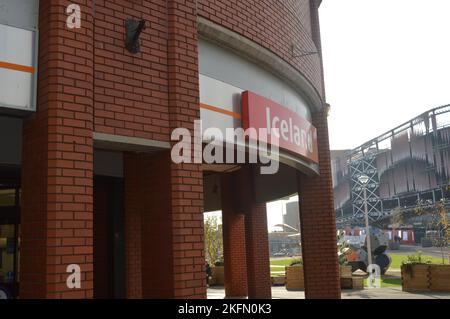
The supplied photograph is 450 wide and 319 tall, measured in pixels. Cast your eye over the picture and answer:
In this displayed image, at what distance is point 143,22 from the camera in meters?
4.88

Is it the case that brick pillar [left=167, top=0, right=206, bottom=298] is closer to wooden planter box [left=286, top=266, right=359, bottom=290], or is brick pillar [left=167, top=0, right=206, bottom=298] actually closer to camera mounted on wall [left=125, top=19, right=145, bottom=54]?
camera mounted on wall [left=125, top=19, right=145, bottom=54]

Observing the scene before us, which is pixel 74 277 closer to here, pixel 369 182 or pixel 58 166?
pixel 58 166

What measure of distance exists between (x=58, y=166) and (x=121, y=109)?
0.93 metres

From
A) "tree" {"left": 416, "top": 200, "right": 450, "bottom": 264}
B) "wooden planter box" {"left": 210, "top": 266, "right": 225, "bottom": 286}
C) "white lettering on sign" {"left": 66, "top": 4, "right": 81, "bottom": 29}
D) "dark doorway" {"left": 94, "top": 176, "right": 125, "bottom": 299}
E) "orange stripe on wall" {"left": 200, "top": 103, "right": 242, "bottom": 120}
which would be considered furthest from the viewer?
"tree" {"left": 416, "top": 200, "right": 450, "bottom": 264}

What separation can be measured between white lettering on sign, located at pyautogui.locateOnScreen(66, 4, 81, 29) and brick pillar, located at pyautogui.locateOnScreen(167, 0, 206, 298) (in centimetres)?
115

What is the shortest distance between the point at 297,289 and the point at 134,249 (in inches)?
480

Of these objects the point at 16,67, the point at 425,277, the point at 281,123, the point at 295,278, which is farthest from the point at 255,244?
the point at 16,67

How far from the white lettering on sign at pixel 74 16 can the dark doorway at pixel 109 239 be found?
4.50 meters

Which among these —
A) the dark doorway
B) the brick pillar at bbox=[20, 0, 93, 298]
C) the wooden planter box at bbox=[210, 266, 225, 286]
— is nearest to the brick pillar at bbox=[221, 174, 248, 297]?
the wooden planter box at bbox=[210, 266, 225, 286]

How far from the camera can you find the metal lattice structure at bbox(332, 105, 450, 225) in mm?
64688

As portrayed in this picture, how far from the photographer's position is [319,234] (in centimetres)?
962

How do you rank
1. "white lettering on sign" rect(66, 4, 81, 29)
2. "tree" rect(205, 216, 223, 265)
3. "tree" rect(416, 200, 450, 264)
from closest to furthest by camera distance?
"white lettering on sign" rect(66, 4, 81, 29), "tree" rect(416, 200, 450, 264), "tree" rect(205, 216, 223, 265)

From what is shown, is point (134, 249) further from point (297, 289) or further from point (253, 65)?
point (297, 289)

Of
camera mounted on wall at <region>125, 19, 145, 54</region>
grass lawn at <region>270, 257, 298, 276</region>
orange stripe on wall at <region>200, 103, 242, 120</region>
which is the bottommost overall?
grass lawn at <region>270, 257, 298, 276</region>
